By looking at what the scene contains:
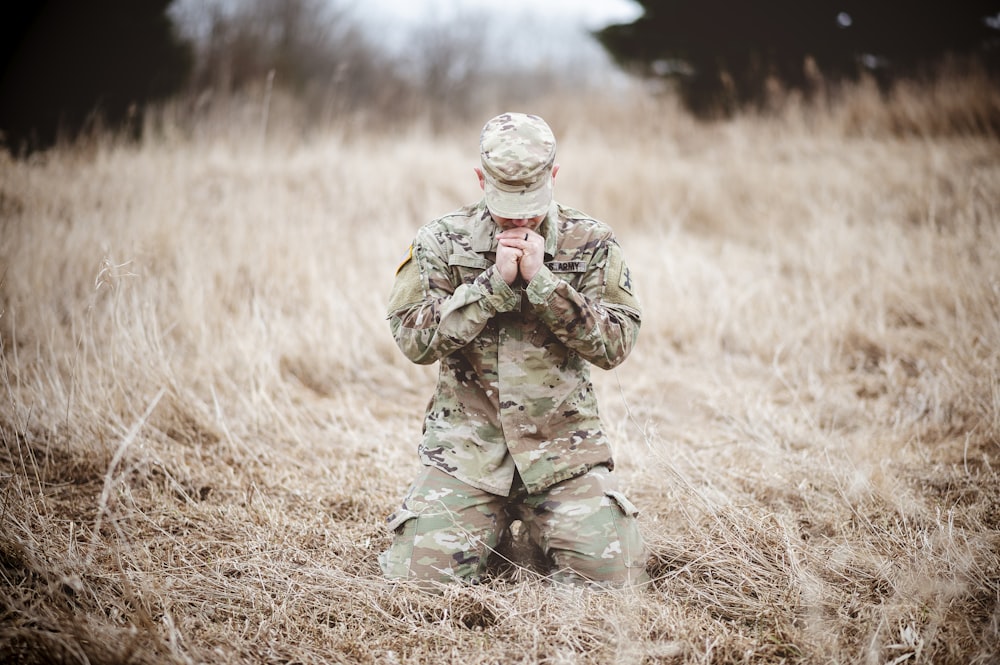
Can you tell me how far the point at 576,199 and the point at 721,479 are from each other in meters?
4.67

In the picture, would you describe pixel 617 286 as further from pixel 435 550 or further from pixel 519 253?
pixel 435 550

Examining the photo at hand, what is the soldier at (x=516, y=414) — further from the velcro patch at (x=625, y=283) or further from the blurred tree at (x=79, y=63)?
the blurred tree at (x=79, y=63)

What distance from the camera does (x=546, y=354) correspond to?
2285 millimetres

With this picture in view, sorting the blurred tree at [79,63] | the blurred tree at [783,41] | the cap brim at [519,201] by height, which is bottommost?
the cap brim at [519,201]

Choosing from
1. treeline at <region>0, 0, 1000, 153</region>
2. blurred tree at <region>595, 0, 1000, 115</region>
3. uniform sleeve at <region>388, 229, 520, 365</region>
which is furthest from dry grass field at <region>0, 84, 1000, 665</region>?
blurred tree at <region>595, 0, 1000, 115</region>

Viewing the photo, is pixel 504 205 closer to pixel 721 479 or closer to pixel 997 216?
pixel 721 479

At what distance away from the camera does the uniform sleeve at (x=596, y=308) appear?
2.06 m

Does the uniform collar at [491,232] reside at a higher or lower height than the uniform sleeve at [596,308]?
higher

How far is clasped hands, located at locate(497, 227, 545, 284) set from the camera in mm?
2010

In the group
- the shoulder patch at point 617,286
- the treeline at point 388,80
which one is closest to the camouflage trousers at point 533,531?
the shoulder patch at point 617,286

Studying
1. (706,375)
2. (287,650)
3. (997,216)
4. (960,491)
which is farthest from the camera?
(997,216)

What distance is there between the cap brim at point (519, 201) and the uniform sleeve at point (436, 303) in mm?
164

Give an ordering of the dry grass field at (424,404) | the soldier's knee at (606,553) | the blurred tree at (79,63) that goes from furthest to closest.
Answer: the blurred tree at (79,63) → the soldier's knee at (606,553) → the dry grass field at (424,404)

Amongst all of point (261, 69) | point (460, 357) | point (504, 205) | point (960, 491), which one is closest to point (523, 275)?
point (504, 205)
